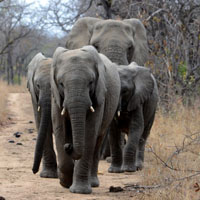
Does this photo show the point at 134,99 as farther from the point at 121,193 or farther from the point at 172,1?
the point at 172,1

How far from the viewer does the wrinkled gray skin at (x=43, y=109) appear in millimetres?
5266

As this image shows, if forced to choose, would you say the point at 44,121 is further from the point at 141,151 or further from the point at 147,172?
the point at 141,151

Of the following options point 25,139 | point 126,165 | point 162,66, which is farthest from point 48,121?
point 162,66

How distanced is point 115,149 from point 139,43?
2109mm

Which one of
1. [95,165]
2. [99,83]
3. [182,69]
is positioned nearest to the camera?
[99,83]

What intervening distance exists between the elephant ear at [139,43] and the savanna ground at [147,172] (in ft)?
3.82

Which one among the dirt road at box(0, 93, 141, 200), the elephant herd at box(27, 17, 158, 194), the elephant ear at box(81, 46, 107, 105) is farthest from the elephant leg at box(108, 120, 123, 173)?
the elephant ear at box(81, 46, 107, 105)

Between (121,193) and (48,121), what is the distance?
0.95 meters

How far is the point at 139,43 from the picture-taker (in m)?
8.13

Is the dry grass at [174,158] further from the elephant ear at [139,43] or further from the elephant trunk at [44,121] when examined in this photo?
the elephant ear at [139,43]

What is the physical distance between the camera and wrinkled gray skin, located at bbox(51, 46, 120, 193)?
4457 mm

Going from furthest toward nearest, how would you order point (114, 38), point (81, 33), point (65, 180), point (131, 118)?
1. point (81, 33)
2. point (114, 38)
3. point (131, 118)
4. point (65, 180)

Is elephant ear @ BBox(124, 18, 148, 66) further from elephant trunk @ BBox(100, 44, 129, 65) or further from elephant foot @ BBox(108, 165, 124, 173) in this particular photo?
elephant foot @ BBox(108, 165, 124, 173)

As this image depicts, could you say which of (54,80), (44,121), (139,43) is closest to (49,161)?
(44,121)
